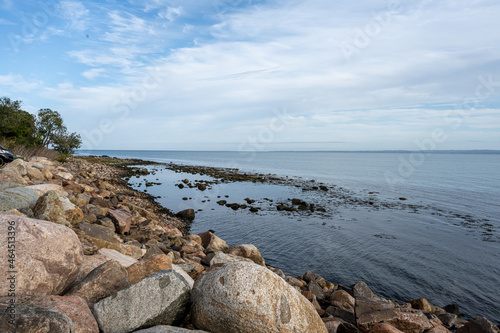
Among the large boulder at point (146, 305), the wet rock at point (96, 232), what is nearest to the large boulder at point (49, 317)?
the large boulder at point (146, 305)

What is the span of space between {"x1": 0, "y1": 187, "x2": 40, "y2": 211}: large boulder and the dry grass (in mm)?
23297

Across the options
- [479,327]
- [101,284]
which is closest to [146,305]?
[101,284]

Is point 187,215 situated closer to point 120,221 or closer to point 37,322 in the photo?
point 120,221

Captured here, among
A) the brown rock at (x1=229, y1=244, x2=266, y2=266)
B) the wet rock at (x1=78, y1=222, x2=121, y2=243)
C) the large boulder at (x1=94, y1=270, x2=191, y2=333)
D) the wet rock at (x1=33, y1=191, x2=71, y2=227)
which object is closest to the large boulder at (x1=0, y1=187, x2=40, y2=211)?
the wet rock at (x1=33, y1=191, x2=71, y2=227)

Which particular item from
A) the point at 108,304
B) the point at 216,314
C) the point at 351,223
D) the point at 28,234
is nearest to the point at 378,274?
the point at 351,223

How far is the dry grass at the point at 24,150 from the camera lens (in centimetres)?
3093

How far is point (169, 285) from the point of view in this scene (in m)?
5.21

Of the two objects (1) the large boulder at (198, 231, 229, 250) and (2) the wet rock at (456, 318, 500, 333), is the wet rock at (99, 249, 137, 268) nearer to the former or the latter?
(1) the large boulder at (198, 231, 229, 250)

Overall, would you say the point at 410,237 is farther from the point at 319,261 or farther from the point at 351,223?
the point at 319,261

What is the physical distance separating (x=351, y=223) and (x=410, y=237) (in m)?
4.88

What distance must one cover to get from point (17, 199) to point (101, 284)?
5877 mm

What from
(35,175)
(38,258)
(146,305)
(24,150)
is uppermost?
(24,150)

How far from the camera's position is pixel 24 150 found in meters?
34.1

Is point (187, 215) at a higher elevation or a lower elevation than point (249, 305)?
lower
